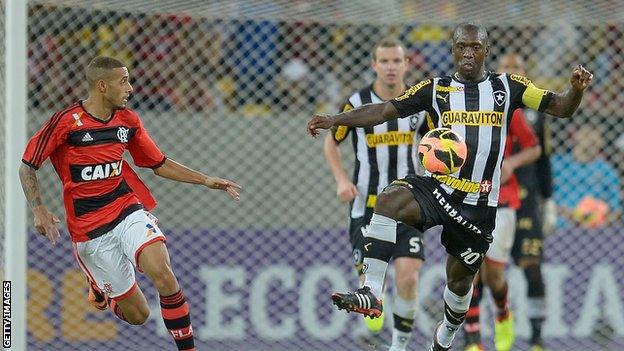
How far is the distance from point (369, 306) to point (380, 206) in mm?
565

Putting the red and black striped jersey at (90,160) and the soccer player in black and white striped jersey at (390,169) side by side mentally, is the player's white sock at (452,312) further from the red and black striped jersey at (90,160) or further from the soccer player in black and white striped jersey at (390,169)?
the red and black striped jersey at (90,160)

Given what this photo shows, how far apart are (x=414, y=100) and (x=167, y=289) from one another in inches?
67.8

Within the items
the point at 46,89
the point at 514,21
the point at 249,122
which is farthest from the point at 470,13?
the point at 46,89

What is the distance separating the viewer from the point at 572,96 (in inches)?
237

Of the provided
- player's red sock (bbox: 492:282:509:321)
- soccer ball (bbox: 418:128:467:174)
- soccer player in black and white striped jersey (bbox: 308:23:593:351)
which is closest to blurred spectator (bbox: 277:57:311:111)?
player's red sock (bbox: 492:282:509:321)

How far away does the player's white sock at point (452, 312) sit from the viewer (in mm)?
6715

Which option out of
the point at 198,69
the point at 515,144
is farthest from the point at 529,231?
the point at 198,69

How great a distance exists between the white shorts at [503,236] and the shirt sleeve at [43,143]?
3.69 metres

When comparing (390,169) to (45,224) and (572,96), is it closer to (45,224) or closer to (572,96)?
(572,96)

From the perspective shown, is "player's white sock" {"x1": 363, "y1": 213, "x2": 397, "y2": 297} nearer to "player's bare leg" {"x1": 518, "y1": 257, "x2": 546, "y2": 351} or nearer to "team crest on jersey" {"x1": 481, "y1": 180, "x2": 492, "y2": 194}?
"team crest on jersey" {"x1": 481, "y1": 180, "x2": 492, "y2": 194}

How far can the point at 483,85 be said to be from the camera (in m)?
6.28

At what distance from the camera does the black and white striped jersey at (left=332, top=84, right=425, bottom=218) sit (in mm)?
7676

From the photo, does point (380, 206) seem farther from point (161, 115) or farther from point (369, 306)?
point (161, 115)

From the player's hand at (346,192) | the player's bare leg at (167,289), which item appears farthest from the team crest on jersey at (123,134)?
the player's hand at (346,192)
